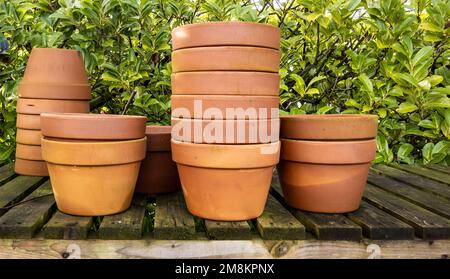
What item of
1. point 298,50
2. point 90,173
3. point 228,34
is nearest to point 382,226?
point 228,34

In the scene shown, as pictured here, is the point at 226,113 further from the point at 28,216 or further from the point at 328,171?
the point at 28,216

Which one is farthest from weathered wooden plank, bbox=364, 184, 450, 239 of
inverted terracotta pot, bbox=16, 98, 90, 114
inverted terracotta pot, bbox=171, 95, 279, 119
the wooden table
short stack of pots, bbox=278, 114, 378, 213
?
inverted terracotta pot, bbox=16, 98, 90, 114

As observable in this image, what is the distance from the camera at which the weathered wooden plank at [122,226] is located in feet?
3.59

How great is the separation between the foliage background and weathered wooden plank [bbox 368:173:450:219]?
44cm

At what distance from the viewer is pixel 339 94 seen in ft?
8.44

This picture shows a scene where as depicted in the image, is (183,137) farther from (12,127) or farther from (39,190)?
(12,127)

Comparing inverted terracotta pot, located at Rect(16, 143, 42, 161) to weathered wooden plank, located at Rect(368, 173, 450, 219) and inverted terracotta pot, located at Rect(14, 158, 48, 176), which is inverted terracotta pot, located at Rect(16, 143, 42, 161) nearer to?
inverted terracotta pot, located at Rect(14, 158, 48, 176)

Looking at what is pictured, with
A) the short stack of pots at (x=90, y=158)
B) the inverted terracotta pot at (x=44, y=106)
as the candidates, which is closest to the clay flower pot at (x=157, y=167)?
the short stack of pots at (x=90, y=158)

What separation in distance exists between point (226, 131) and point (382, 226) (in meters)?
0.51

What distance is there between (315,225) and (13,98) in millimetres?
1650

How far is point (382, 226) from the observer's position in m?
1.14

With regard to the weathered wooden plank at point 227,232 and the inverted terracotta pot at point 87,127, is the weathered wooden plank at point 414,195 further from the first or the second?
the inverted terracotta pot at point 87,127

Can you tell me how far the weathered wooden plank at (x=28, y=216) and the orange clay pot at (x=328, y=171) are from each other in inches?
29.9

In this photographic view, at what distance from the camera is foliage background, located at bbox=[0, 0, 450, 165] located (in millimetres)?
1988
